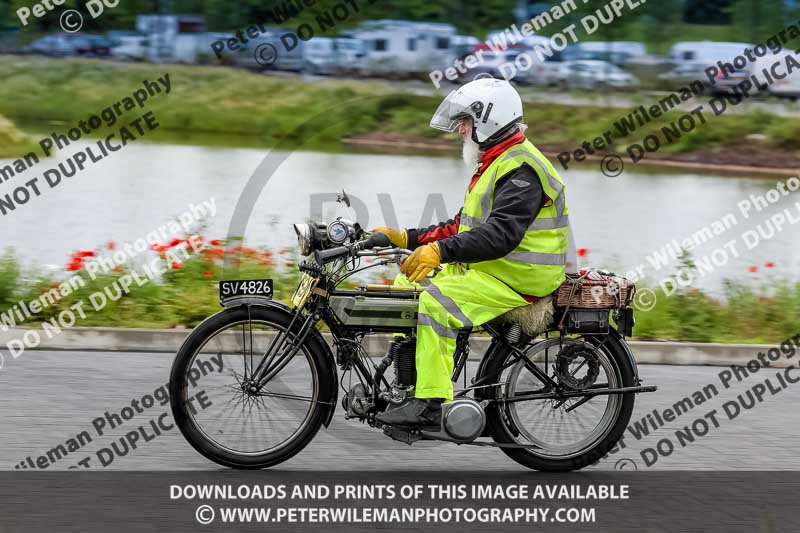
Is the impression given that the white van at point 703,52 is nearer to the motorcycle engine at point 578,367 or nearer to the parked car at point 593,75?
the parked car at point 593,75

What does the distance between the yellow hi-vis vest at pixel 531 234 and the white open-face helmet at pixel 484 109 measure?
5.7 inches

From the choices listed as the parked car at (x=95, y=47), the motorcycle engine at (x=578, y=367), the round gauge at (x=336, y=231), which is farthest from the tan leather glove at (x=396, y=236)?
the parked car at (x=95, y=47)

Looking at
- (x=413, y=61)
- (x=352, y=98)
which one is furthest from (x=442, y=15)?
(x=352, y=98)

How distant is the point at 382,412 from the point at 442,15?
32788 millimetres

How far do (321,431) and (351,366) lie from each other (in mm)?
1020

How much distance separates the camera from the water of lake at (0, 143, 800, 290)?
15.0 m

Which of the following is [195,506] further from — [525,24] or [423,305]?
[525,24]

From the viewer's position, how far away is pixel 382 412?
6.28 meters

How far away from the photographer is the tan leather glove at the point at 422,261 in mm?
5973

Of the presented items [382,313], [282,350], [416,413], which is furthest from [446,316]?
[282,350]

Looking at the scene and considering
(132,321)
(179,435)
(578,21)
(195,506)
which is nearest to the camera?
(195,506)

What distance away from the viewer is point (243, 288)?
6.32m

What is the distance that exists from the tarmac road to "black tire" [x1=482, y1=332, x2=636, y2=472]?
13 cm

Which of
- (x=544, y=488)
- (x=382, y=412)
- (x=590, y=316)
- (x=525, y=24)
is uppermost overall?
(x=525, y=24)
